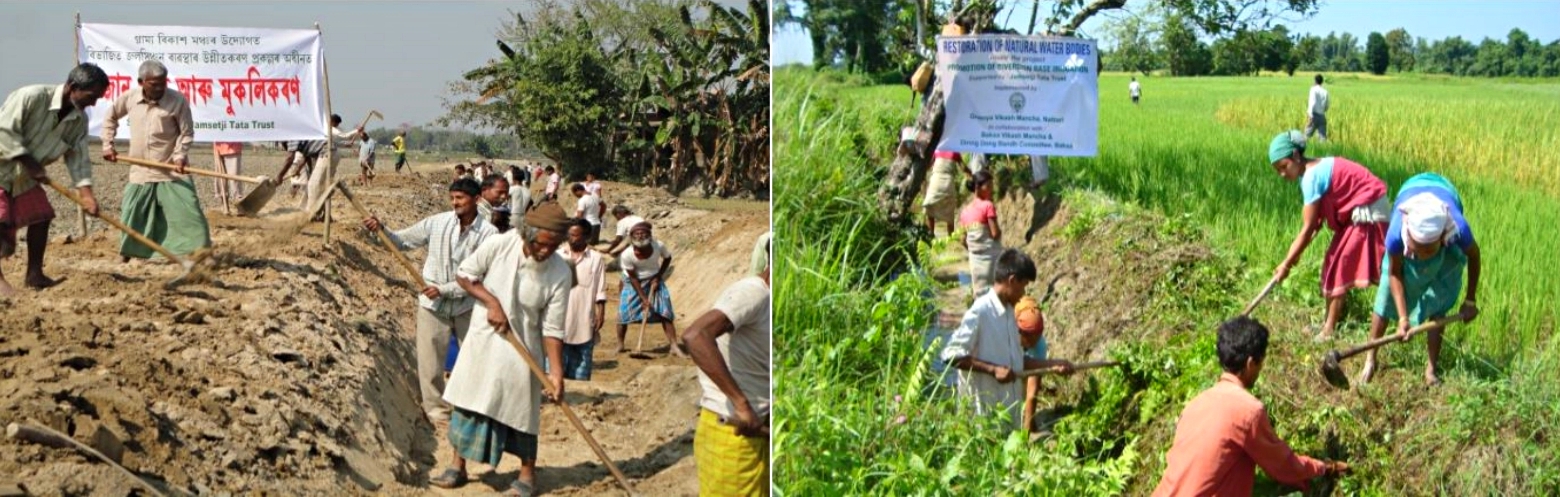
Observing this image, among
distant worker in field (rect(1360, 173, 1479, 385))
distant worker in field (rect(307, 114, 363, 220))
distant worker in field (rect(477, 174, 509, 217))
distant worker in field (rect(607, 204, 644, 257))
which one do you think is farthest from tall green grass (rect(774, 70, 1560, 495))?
distant worker in field (rect(307, 114, 363, 220))

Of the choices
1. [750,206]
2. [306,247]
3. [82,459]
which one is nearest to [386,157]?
[750,206]

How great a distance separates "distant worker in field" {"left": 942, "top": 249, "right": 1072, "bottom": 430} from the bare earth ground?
76.2 inches

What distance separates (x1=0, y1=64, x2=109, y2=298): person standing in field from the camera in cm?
677

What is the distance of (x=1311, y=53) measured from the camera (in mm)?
5316

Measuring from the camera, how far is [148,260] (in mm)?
8555

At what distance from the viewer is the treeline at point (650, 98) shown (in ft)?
64.8

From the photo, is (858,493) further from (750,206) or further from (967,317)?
(750,206)

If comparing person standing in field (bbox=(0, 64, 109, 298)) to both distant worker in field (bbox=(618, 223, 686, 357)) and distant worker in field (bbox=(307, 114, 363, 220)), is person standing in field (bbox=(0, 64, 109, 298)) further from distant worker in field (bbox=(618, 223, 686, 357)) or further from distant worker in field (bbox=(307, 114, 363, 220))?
distant worker in field (bbox=(307, 114, 363, 220))

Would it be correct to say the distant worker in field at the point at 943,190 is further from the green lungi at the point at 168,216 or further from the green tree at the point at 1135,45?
the green lungi at the point at 168,216

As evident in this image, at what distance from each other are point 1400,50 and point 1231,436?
2035mm

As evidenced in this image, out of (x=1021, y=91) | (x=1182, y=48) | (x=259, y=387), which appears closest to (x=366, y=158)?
(x=259, y=387)

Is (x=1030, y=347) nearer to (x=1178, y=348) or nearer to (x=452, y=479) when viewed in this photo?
(x=1178, y=348)

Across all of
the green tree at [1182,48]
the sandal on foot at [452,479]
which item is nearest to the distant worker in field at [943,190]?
the green tree at [1182,48]

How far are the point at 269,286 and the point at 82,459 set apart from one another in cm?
365
